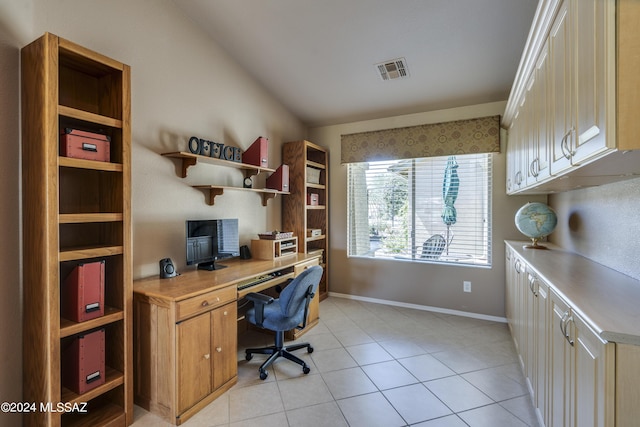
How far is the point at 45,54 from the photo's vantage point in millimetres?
1509

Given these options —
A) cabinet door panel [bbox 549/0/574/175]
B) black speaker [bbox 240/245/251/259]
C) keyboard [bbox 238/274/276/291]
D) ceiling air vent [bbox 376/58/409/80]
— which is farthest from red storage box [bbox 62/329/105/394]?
ceiling air vent [bbox 376/58/409/80]

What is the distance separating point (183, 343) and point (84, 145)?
1.32 m

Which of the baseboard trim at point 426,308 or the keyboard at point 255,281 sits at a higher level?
the keyboard at point 255,281

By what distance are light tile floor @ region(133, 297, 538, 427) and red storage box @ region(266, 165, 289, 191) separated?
167cm

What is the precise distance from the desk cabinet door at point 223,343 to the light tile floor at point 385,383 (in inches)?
5.2

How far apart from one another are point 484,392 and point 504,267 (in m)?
1.69

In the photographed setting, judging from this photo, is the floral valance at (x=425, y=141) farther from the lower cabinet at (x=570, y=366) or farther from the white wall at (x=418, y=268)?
the lower cabinet at (x=570, y=366)

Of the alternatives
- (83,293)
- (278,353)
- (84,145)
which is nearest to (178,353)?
(83,293)

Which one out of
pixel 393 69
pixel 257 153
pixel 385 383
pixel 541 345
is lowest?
pixel 385 383

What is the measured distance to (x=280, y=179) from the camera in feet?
11.6

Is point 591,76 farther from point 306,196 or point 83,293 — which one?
point 306,196

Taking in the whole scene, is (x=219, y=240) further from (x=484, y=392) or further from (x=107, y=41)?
(x=484, y=392)

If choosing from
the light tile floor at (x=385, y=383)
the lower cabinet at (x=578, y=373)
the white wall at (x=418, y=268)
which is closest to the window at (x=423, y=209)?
the white wall at (x=418, y=268)

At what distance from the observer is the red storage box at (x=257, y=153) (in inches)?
123
